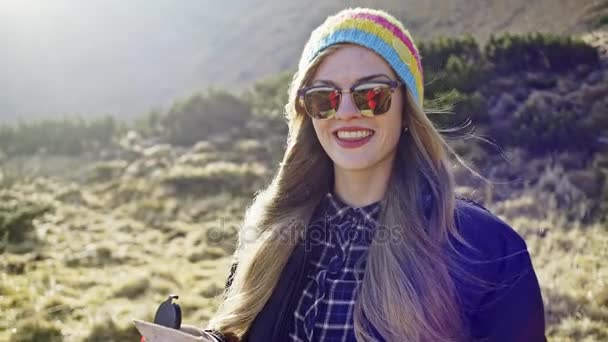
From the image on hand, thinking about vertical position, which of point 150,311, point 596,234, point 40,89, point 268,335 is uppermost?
point 40,89

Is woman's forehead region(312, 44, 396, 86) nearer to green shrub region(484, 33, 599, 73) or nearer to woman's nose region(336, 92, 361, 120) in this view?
woman's nose region(336, 92, 361, 120)

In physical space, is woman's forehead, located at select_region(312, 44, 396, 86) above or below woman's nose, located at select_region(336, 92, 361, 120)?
above

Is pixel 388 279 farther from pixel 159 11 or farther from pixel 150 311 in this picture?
pixel 159 11

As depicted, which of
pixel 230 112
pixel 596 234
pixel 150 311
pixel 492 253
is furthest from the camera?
pixel 230 112

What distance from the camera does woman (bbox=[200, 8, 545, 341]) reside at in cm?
158

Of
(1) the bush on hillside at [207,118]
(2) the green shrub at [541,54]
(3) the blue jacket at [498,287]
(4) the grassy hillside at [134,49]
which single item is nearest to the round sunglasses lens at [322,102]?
(3) the blue jacket at [498,287]

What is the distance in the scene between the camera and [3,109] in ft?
129

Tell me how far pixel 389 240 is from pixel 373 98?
1.58 feet

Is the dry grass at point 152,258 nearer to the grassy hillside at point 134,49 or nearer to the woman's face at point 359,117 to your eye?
the woman's face at point 359,117

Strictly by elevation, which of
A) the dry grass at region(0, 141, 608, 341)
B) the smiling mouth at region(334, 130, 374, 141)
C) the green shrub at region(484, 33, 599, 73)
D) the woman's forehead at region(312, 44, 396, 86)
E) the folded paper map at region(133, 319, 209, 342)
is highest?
the green shrub at region(484, 33, 599, 73)

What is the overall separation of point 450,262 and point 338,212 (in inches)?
20.7

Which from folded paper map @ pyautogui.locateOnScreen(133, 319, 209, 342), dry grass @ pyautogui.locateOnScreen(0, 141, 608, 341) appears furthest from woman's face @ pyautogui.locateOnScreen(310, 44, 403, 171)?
dry grass @ pyautogui.locateOnScreen(0, 141, 608, 341)

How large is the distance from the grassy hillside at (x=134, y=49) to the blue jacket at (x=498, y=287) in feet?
98.6

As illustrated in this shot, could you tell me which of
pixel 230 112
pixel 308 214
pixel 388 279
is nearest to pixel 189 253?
pixel 308 214
